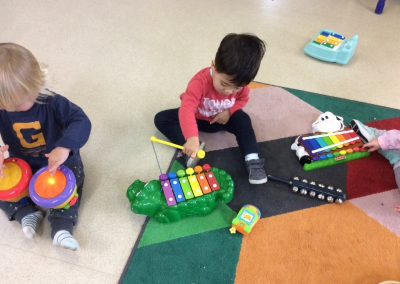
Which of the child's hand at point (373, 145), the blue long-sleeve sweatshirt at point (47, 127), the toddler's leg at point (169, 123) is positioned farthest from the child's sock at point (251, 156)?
the blue long-sleeve sweatshirt at point (47, 127)

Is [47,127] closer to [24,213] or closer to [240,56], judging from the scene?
[24,213]

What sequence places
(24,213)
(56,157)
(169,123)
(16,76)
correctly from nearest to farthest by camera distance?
(16,76) < (56,157) < (24,213) < (169,123)

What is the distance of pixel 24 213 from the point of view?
102 cm

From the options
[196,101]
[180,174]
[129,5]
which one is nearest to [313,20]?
[129,5]

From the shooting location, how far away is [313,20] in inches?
75.2

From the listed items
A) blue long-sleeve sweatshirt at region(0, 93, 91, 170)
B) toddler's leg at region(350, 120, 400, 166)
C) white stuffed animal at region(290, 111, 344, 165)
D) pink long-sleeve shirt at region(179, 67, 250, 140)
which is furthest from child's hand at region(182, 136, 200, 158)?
toddler's leg at region(350, 120, 400, 166)

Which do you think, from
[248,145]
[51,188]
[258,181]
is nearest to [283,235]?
[258,181]

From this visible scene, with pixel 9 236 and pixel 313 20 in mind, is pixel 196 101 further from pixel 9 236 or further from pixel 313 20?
pixel 313 20

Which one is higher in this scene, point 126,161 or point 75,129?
point 75,129

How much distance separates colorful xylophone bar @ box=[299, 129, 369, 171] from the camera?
1205mm

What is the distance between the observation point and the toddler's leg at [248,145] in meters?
1.15

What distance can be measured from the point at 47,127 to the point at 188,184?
1.36 feet

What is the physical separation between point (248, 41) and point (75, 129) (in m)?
0.49

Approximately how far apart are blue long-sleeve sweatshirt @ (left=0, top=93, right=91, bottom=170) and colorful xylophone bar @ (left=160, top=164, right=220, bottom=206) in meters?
0.27
